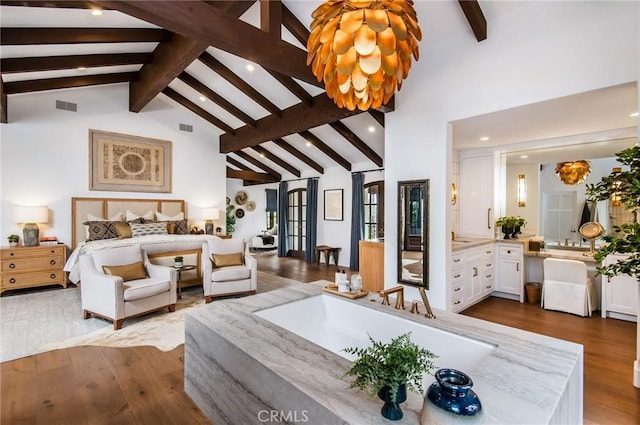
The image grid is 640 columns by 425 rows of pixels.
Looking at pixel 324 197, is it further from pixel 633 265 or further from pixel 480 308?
pixel 633 265

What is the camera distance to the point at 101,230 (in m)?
5.59

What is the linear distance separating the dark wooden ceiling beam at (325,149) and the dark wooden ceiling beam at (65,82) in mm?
3569

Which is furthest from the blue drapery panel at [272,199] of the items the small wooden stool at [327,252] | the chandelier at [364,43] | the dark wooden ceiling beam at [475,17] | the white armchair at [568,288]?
the chandelier at [364,43]

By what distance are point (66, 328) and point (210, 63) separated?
13.8 ft

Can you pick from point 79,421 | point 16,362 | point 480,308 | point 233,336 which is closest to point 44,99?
point 16,362

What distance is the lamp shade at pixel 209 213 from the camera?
23.7 ft

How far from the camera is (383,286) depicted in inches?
187

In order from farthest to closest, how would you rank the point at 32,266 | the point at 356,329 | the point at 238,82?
the point at 238,82 → the point at 32,266 → the point at 356,329

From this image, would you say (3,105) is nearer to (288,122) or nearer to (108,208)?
(108,208)

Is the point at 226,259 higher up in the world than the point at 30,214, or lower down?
lower down

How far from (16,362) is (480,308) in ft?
17.7

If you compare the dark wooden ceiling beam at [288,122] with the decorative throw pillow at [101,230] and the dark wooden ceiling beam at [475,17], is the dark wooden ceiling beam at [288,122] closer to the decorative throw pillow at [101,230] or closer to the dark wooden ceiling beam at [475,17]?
the dark wooden ceiling beam at [475,17]

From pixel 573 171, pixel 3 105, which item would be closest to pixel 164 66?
pixel 3 105

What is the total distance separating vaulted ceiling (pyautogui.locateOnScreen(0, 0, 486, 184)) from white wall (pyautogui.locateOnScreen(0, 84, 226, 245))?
278 millimetres
